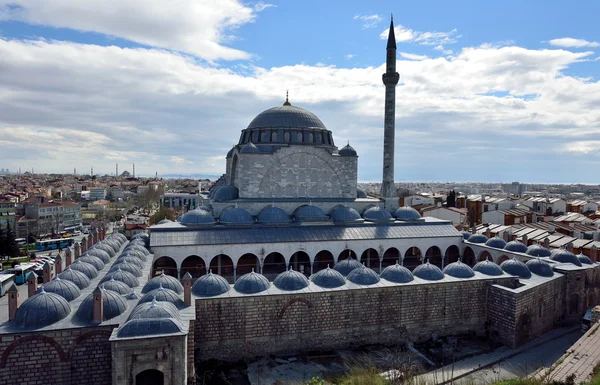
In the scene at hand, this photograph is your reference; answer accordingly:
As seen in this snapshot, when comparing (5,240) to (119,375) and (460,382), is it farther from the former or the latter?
(460,382)

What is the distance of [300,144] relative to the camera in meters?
22.8

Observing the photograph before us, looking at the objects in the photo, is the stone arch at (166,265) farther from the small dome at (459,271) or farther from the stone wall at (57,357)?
the small dome at (459,271)

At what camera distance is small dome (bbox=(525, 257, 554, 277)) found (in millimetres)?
15662

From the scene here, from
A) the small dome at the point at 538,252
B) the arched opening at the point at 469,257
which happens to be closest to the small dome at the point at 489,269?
the small dome at the point at 538,252

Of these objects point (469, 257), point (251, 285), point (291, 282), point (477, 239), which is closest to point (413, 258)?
point (469, 257)

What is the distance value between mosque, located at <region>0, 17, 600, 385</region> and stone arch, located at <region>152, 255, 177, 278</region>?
92 mm

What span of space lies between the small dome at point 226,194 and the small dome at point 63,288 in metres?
10.9

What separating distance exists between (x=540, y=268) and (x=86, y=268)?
685 inches

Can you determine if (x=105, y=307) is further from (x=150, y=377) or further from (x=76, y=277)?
(x=76, y=277)

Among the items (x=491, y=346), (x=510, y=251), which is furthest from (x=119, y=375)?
(x=510, y=251)

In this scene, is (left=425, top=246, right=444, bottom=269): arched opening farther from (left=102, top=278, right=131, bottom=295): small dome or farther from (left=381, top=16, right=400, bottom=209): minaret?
(left=102, top=278, right=131, bottom=295): small dome

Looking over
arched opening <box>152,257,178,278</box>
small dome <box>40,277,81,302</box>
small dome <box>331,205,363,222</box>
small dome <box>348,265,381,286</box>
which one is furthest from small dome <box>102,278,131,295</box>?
small dome <box>331,205,363,222</box>

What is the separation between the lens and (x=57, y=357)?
952cm

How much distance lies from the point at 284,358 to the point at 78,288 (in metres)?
6.84
